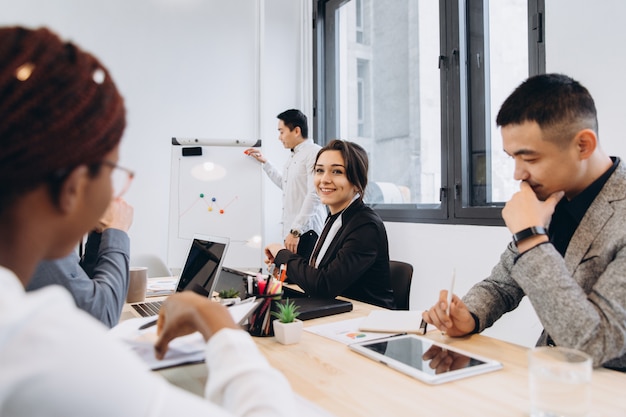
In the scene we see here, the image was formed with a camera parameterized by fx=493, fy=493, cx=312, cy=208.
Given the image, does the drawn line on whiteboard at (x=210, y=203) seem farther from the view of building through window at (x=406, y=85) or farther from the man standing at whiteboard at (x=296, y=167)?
the view of building through window at (x=406, y=85)

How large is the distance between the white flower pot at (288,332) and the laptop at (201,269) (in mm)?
412

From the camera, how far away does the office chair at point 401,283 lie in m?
2.01

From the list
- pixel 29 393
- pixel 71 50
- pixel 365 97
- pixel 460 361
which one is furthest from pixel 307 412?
pixel 365 97

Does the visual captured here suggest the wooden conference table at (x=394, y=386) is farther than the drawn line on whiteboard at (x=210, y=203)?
No

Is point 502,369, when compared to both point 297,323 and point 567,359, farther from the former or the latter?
point 297,323

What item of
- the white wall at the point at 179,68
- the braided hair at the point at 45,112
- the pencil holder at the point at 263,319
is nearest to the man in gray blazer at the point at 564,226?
the pencil holder at the point at 263,319

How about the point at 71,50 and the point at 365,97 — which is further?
the point at 365,97

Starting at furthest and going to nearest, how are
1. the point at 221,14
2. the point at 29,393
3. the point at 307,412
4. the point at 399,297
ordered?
A: the point at 221,14 → the point at 399,297 → the point at 307,412 → the point at 29,393

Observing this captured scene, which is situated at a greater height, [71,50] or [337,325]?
[71,50]

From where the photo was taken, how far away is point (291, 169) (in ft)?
12.5

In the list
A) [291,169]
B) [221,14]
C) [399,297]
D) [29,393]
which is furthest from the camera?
[221,14]

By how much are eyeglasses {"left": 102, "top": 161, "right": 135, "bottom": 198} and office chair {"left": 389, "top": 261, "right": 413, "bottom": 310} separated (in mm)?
1519

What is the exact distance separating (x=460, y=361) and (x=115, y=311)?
34.8 inches

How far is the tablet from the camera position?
95cm
